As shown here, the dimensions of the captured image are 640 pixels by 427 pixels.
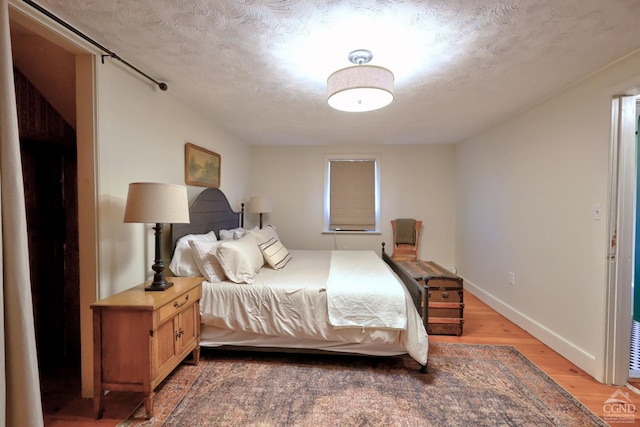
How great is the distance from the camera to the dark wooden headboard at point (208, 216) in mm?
2553

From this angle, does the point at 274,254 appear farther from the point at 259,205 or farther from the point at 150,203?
the point at 259,205

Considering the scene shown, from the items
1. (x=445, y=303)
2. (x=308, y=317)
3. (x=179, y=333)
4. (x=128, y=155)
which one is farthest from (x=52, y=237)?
(x=445, y=303)

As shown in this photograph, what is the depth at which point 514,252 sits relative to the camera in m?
2.98

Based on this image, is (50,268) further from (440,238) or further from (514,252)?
(440,238)

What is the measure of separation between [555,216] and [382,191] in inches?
95.6

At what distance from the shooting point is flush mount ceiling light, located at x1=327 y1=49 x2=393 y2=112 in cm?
160

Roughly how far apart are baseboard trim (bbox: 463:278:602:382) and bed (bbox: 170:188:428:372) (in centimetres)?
128

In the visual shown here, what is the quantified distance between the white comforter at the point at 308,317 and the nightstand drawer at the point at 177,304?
125mm

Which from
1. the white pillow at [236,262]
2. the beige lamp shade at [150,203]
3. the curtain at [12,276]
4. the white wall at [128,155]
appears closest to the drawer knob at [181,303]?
the white pillow at [236,262]

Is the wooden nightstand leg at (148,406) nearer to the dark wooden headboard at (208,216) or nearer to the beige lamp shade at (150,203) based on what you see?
the beige lamp shade at (150,203)

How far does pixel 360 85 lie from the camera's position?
159cm

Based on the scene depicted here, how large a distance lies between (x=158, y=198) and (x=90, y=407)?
1.41 m

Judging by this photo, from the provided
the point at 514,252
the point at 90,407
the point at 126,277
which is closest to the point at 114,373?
the point at 90,407

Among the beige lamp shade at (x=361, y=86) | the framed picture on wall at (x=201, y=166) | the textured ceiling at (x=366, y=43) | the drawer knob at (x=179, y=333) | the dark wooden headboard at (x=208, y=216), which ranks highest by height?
the textured ceiling at (x=366, y=43)
